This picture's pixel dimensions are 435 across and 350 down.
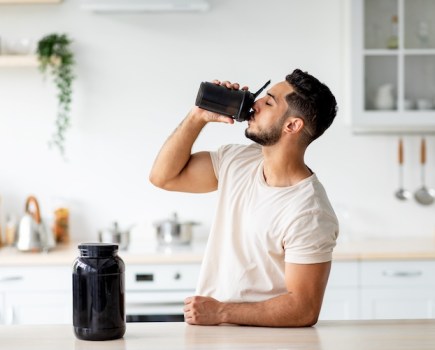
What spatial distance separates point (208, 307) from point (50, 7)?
8.66 ft

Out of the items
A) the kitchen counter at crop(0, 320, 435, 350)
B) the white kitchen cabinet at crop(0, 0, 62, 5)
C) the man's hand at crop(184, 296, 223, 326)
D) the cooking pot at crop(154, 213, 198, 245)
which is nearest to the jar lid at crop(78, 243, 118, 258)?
the kitchen counter at crop(0, 320, 435, 350)

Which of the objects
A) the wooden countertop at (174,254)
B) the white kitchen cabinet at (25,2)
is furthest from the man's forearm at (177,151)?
the white kitchen cabinet at (25,2)

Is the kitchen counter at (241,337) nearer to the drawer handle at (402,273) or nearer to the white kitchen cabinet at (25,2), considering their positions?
the drawer handle at (402,273)

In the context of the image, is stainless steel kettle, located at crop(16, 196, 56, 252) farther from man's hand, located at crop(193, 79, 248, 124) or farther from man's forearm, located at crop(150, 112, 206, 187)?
man's hand, located at crop(193, 79, 248, 124)

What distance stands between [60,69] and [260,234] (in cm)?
225

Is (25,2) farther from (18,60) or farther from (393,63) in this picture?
(393,63)

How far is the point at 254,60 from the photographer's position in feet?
14.3

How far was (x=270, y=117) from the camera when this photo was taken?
94.7 inches

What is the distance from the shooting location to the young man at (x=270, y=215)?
2.19m

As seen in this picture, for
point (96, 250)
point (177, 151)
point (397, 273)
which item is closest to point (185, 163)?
point (177, 151)

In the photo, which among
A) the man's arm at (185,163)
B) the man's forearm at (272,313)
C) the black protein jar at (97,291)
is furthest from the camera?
the man's arm at (185,163)

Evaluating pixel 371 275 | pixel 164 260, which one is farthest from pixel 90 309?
pixel 371 275

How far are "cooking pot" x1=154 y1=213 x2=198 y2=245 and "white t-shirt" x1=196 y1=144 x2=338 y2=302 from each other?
1.55 m

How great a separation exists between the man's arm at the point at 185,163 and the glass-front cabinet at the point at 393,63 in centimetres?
169
